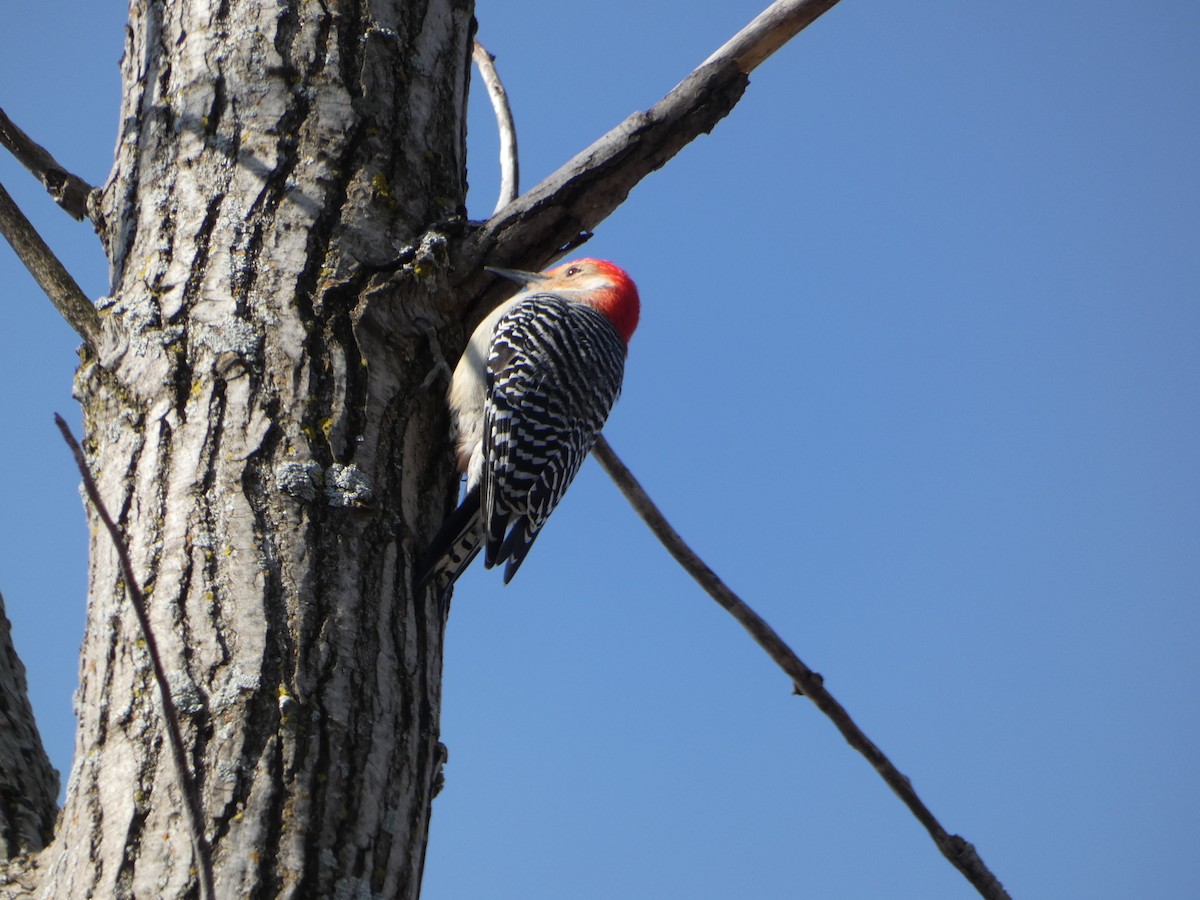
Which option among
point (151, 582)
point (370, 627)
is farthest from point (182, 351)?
point (370, 627)

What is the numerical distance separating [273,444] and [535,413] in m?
2.15

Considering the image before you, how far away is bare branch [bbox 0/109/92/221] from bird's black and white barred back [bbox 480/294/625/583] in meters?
1.43

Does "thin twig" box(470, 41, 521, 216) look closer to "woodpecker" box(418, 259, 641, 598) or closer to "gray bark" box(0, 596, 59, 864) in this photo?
"woodpecker" box(418, 259, 641, 598)

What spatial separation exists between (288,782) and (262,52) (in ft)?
6.39

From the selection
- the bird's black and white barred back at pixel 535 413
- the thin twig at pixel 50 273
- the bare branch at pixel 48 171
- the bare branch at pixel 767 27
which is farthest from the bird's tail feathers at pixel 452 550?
the bare branch at pixel 767 27

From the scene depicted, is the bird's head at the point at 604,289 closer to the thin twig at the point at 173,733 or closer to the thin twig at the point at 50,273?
the thin twig at the point at 50,273

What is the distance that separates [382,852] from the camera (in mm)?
2312

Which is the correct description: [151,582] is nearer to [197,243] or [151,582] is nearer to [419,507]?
[419,507]

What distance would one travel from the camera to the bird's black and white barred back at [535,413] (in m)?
4.32

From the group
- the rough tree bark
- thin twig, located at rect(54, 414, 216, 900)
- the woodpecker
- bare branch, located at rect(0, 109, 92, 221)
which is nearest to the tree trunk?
the rough tree bark

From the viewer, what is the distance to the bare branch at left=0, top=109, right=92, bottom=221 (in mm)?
3307

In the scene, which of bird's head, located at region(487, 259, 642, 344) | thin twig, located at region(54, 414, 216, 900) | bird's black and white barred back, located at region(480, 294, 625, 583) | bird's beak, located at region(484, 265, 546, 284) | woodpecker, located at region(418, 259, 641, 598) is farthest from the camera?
bird's head, located at region(487, 259, 642, 344)

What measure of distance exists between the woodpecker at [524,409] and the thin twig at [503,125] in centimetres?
30

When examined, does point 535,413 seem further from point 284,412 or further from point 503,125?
point 284,412
